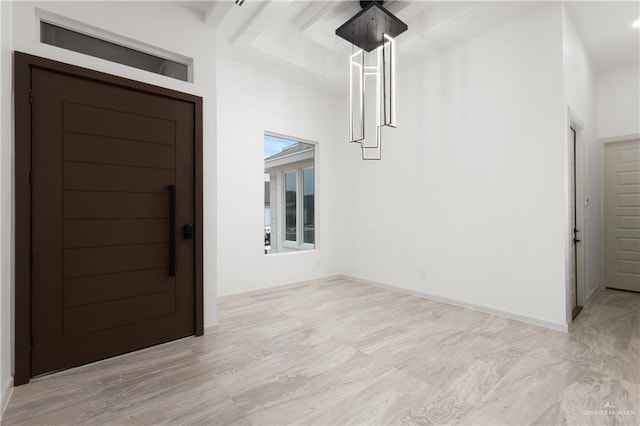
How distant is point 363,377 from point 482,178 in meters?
2.82

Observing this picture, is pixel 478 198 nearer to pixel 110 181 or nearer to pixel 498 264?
pixel 498 264

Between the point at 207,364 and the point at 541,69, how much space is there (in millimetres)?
4373

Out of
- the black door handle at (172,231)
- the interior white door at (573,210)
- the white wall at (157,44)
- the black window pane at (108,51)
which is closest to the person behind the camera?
the white wall at (157,44)

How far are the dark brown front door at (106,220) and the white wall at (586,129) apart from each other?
395 centimetres

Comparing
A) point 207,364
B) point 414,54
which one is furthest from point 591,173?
point 207,364

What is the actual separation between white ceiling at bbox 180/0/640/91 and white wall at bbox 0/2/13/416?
1512 millimetres

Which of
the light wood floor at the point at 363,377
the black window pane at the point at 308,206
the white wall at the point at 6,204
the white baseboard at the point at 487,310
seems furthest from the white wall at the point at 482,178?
the white wall at the point at 6,204

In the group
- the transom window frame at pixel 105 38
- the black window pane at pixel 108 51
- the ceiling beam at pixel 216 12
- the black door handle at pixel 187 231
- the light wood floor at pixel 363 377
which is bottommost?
the light wood floor at pixel 363 377

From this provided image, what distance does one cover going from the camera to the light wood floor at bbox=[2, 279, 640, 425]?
187 centimetres

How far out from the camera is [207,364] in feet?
8.16

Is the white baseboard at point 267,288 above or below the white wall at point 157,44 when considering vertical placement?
below

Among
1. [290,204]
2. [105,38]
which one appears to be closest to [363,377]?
[105,38]

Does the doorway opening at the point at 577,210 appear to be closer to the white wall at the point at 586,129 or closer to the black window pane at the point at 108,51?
the white wall at the point at 586,129

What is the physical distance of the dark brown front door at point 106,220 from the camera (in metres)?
2.32
